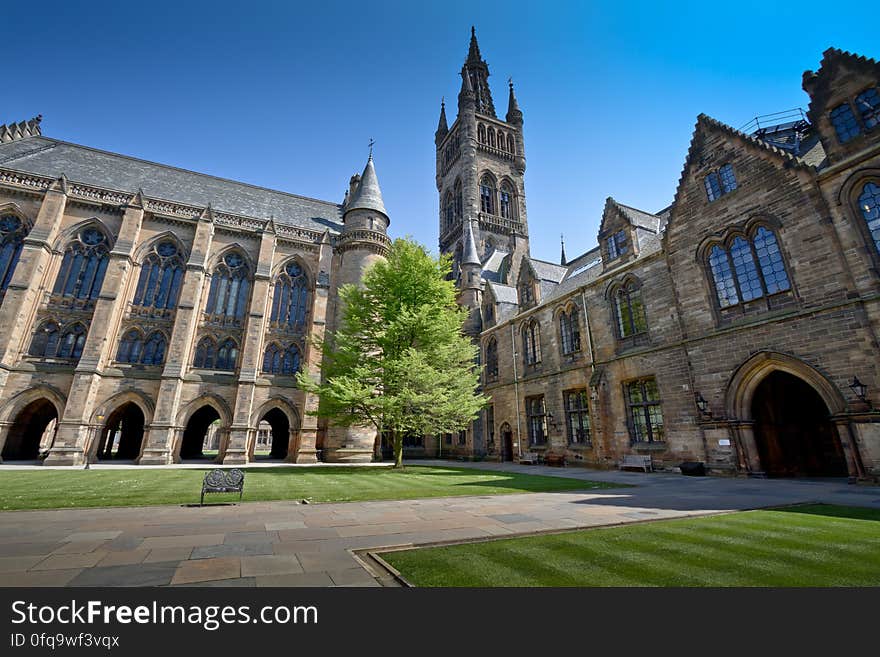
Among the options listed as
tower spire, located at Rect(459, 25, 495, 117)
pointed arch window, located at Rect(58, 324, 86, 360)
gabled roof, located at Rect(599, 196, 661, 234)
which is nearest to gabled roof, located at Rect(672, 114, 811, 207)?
gabled roof, located at Rect(599, 196, 661, 234)

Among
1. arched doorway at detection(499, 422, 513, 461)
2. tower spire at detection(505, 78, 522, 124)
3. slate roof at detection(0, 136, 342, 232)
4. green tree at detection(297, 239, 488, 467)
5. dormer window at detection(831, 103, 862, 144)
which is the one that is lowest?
arched doorway at detection(499, 422, 513, 461)

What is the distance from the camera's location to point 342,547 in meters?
4.67

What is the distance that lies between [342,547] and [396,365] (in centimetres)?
1285

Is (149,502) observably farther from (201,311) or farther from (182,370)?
(201,311)

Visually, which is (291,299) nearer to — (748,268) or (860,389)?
(748,268)

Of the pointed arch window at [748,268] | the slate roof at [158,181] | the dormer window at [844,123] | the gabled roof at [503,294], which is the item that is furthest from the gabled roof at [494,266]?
the dormer window at [844,123]

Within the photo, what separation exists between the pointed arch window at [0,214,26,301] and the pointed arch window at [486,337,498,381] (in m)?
31.0

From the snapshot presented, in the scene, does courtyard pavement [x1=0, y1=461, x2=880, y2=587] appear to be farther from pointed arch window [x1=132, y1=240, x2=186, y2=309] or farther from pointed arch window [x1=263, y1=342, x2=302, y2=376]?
pointed arch window [x1=132, y1=240, x2=186, y2=309]

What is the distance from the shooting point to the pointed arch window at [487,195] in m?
46.4

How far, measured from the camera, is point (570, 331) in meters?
22.4

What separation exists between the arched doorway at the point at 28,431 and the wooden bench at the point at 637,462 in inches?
1179

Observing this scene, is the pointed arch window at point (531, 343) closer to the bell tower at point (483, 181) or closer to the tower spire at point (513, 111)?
the bell tower at point (483, 181)

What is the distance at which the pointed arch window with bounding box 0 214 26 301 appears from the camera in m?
23.9

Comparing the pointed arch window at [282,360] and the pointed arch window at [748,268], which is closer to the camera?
the pointed arch window at [748,268]
